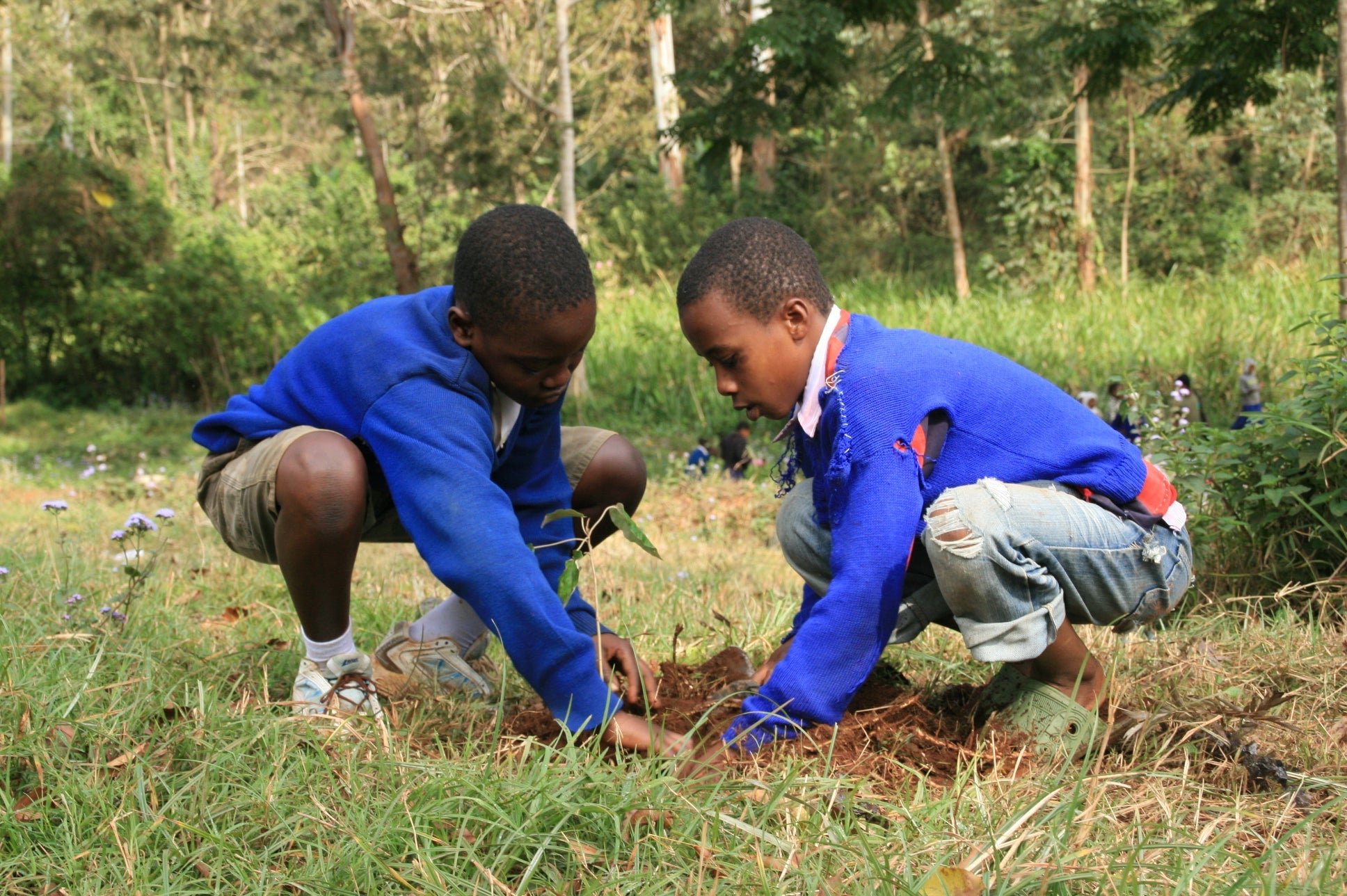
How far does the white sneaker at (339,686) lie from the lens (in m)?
2.31

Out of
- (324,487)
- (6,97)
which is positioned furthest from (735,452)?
(6,97)

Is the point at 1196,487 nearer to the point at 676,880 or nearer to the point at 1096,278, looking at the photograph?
the point at 676,880

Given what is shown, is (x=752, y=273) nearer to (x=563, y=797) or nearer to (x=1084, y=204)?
(x=563, y=797)

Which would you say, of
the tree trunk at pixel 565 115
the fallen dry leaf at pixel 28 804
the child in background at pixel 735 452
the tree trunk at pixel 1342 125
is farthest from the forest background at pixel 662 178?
the fallen dry leaf at pixel 28 804

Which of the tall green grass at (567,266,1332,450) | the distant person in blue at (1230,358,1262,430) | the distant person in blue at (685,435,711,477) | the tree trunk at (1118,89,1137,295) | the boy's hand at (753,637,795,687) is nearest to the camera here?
the boy's hand at (753,637,795,687)

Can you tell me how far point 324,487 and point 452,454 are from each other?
0.30m

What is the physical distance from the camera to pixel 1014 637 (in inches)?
81.8

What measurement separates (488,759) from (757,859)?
0.51 metres

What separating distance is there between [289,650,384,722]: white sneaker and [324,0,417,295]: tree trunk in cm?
825

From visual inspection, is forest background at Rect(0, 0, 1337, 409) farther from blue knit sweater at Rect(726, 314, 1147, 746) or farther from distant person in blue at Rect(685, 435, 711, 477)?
blue knit sweater at Rect(726, 314, 1147, 746)

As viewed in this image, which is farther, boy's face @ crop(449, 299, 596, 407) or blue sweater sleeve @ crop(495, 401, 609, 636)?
blue sweater sleeve @ crop(495, 401, 609, 636)

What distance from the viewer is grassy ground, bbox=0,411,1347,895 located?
1.62 meters

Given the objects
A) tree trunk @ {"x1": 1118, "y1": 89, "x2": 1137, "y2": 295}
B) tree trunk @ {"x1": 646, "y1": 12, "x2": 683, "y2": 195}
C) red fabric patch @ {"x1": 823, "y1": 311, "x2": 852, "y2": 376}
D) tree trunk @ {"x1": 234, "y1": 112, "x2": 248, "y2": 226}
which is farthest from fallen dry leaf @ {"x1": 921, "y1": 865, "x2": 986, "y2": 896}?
tree trunk @ {"x1": 234, "y1": 112, "x2": 248, "y2": 226}

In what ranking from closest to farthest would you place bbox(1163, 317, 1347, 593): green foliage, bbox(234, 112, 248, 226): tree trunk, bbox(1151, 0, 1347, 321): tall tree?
bbox(1163, 317, 1347, 593): green foliage
bbox(1151, 0, 1347, 321): tall tree
bbox(234, 112, 248, 226): tree trunk
